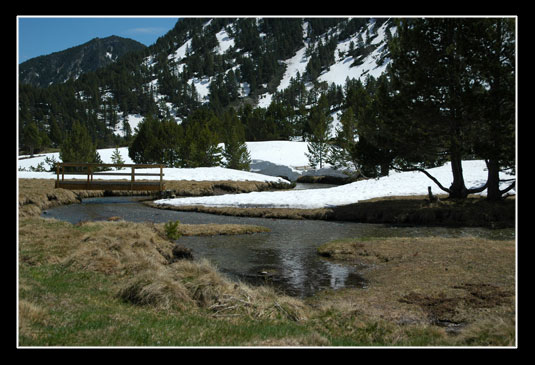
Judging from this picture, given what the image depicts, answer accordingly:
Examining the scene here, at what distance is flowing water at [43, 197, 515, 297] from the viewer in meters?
14.7

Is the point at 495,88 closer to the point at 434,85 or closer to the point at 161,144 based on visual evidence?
the point at 434,85

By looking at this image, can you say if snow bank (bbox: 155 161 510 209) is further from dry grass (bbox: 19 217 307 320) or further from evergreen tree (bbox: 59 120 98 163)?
evergreen tree (bbox: 59 120 98 163)

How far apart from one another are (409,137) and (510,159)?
6174 mm

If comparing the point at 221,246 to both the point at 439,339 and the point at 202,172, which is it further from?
the point at 202,172

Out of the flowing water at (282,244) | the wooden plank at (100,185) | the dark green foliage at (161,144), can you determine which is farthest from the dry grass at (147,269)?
the dark green foliage at (161,144)

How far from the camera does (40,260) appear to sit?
13.0 m

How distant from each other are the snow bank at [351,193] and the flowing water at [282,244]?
16.6 ft

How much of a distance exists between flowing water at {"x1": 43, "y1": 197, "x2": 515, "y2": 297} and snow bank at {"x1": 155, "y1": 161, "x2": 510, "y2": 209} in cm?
505

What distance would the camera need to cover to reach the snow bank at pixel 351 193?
121 feet

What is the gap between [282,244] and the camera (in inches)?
842

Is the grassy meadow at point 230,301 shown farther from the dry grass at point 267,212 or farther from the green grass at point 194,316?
the dry grass at point 267,212

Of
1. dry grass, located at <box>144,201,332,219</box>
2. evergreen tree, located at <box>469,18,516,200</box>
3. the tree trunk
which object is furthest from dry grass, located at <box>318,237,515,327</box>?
the tree trunk
